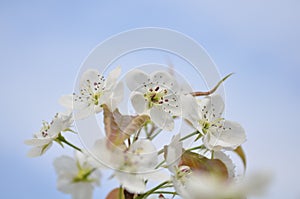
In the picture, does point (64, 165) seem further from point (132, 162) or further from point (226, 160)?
point (226, 160)

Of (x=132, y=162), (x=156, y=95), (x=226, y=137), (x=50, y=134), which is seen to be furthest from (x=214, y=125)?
(x=50, y=134)

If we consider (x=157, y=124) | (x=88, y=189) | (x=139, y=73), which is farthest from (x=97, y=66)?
(x=88, y=189)

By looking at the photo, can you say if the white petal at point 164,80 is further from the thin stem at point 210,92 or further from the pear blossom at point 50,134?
the pear blossom at point 50,134

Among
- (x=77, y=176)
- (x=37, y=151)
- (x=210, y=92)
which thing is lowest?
(x=77, y=176)

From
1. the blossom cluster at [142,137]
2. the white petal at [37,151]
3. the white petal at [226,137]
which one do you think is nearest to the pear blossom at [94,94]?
the blossom cluster at [142,137]

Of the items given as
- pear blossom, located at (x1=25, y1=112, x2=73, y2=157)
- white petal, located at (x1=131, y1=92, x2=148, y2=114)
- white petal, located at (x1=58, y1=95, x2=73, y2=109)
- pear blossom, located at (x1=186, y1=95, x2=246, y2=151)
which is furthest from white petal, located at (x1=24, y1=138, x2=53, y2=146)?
pear blossom, located at (x1=186, y1=95, x2=246, y2=151)
